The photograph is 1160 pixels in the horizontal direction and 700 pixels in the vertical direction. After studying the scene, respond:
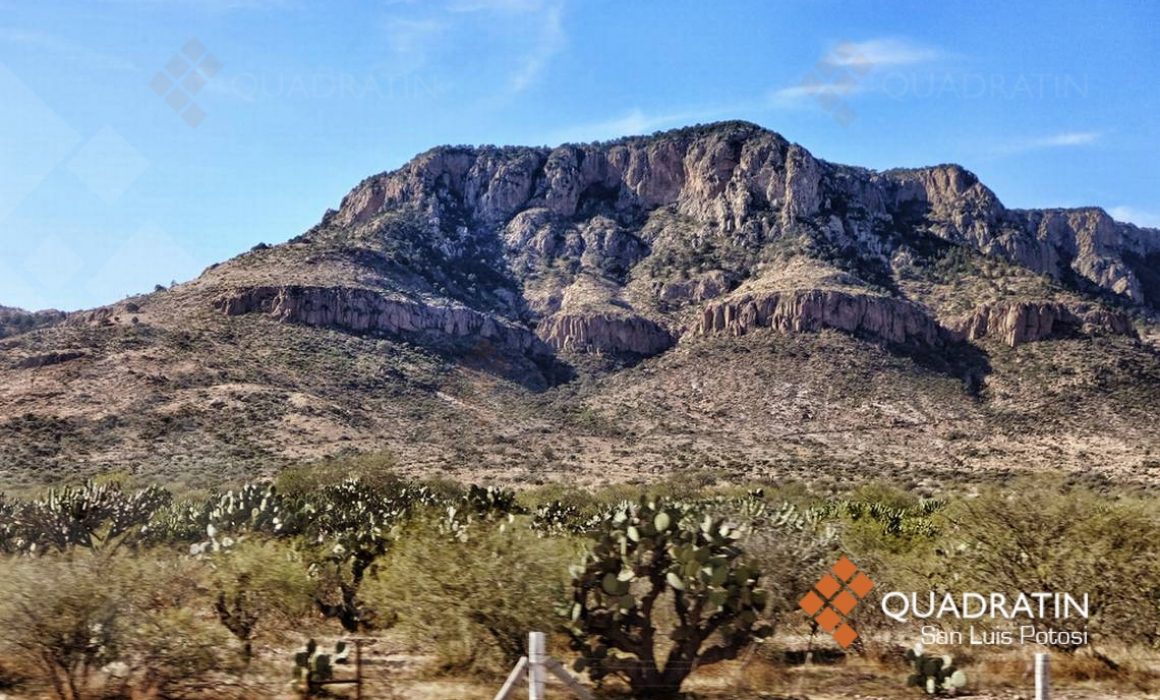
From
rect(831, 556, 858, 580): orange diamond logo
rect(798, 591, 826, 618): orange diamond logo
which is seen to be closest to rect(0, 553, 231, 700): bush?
rect(798, 591, 826, 618): orange diamond logo

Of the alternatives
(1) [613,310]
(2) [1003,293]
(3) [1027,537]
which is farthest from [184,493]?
→ (2) [1003,293]

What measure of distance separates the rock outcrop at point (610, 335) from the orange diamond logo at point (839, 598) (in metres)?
86.3

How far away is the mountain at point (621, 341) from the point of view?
64.1m

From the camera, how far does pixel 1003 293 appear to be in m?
102

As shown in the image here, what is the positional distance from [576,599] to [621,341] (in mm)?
92113

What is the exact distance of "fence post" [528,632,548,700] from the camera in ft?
28.8

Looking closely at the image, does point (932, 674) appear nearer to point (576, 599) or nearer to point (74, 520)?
point (576, 599)

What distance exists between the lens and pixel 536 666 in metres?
8.92

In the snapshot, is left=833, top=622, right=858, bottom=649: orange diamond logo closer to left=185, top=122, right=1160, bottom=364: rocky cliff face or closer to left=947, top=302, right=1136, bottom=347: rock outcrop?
left=185, top=122, right=1160, bottom=364: rocky cliff face

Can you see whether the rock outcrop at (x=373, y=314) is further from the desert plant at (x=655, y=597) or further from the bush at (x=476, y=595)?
the desert plant at (x=655, y=597)

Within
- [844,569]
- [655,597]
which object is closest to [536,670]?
[655,597]

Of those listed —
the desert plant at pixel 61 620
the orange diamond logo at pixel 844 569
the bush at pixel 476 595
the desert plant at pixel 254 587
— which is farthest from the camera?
the orange diamond logo at pixel 844 569

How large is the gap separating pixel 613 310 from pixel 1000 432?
165 ft

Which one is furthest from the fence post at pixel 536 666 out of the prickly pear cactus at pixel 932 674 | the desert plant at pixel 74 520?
the desert plant at pixel 74 520
